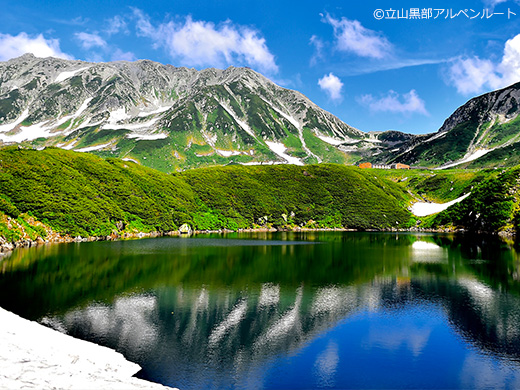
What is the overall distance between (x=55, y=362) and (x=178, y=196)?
→ 120844 mm

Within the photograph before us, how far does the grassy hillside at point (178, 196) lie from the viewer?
8375cm

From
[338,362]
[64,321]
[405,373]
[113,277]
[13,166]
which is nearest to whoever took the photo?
[405,373]

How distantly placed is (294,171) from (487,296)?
156425 millimetres

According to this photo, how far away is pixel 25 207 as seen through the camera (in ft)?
251

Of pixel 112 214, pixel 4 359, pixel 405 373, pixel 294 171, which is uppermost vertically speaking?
pixel 294 171

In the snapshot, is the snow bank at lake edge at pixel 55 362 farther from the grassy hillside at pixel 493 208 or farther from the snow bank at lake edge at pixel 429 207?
the snow bank at lake edge at pixel 429 207

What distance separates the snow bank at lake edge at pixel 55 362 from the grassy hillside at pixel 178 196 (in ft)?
178

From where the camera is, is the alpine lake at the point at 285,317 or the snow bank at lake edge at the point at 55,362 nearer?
the snow bank at lake edge at the point at 55,362

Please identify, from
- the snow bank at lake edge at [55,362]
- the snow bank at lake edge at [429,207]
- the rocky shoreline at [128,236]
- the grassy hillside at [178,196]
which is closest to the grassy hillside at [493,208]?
the rocky shoreline at [128,236]

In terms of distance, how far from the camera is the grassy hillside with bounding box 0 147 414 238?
3297 inches

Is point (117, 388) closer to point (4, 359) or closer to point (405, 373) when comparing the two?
point (4, 359)

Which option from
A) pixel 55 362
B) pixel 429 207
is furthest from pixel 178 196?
pixel 429 207

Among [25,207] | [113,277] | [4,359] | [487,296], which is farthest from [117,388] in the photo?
[25,207]

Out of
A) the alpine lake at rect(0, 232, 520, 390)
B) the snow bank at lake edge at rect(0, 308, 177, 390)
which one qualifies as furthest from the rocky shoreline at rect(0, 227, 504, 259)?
the snow bank at lake edge at rect(0, 308, 177, 390)
